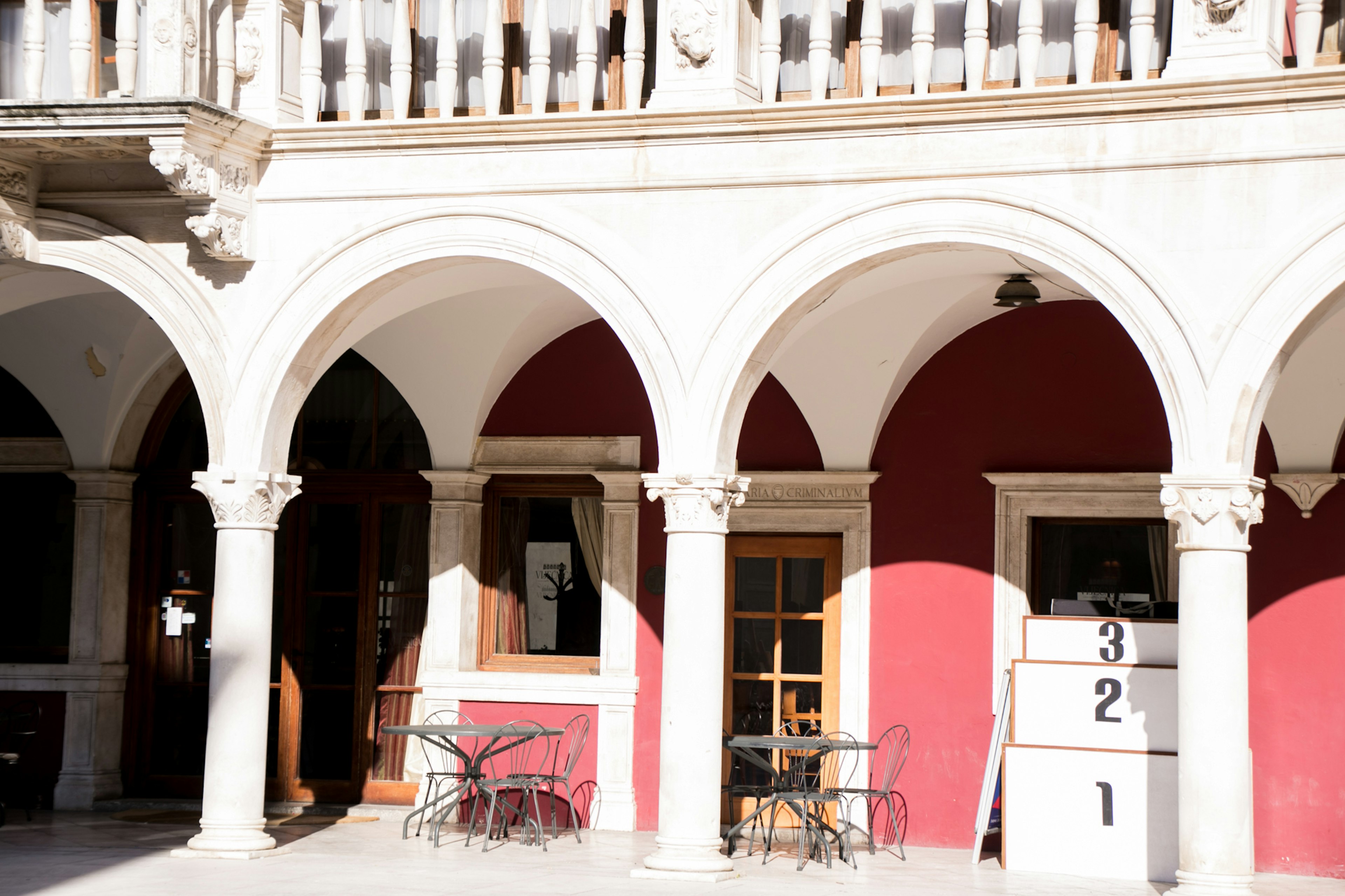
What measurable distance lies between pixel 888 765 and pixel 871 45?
434cm

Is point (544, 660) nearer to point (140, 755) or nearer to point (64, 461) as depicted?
point (140, 755)

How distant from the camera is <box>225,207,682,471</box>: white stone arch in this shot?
7.86 meters

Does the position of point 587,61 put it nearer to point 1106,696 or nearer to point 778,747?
point 778,747

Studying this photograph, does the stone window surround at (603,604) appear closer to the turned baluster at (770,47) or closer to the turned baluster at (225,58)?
the turned baluster at (225,58)

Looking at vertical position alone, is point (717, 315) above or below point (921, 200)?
below

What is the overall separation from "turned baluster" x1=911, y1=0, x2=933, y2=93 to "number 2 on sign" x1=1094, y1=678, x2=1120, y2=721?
320cm

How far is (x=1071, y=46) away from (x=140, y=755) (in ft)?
25.2

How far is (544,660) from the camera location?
33.8 feet

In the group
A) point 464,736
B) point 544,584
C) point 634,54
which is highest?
point 634,54

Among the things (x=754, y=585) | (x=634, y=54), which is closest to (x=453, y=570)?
(x=754, y=585)

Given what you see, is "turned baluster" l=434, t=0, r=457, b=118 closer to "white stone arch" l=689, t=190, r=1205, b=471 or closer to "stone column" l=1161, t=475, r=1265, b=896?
"white stone arch" l=689, t=190, r=1205, b=471

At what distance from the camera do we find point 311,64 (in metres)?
8.48

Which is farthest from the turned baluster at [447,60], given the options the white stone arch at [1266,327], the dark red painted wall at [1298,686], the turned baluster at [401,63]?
the dark red painted wall at [1298,686]

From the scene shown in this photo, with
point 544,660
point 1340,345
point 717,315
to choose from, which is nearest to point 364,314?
point 717,315
